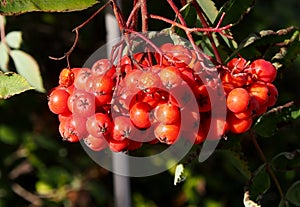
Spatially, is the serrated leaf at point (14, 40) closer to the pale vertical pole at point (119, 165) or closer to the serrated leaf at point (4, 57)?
the serrated leaf at point (4, 57)

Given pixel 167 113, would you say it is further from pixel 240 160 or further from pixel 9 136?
pixel 9 136

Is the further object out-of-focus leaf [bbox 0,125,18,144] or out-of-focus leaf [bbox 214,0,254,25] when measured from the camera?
out-of-focus leaf [bbox 0,125,18,144]

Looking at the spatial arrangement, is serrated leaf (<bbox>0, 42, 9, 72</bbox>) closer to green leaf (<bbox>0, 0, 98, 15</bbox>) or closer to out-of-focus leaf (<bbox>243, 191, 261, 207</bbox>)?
green leaf (<bbox>0, 0, 98, 15</bbox>)

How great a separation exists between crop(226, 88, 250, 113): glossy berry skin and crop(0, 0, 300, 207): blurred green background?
1.15 m

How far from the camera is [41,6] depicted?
1.35 meters

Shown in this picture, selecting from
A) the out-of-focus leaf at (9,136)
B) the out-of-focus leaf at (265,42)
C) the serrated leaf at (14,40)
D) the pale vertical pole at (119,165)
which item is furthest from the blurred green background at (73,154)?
the out-of-focus leaf at (265,42)

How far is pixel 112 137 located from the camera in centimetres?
128

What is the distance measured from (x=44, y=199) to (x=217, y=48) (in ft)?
4.71

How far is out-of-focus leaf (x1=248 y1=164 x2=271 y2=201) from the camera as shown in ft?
4.92

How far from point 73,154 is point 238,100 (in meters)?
1.96

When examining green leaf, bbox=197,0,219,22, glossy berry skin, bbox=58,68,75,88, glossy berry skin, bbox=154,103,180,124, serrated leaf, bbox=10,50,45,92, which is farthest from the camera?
serrated leaf, bbox=10,50,45,92

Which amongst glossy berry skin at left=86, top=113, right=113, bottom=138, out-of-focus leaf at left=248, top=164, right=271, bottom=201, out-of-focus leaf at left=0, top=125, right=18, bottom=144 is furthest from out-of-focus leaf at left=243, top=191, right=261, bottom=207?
out-of-focus leaf at left=0, top=125, right=18, bottom=144

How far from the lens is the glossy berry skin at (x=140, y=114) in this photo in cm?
121

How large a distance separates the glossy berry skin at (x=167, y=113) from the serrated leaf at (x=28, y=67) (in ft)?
2.00
